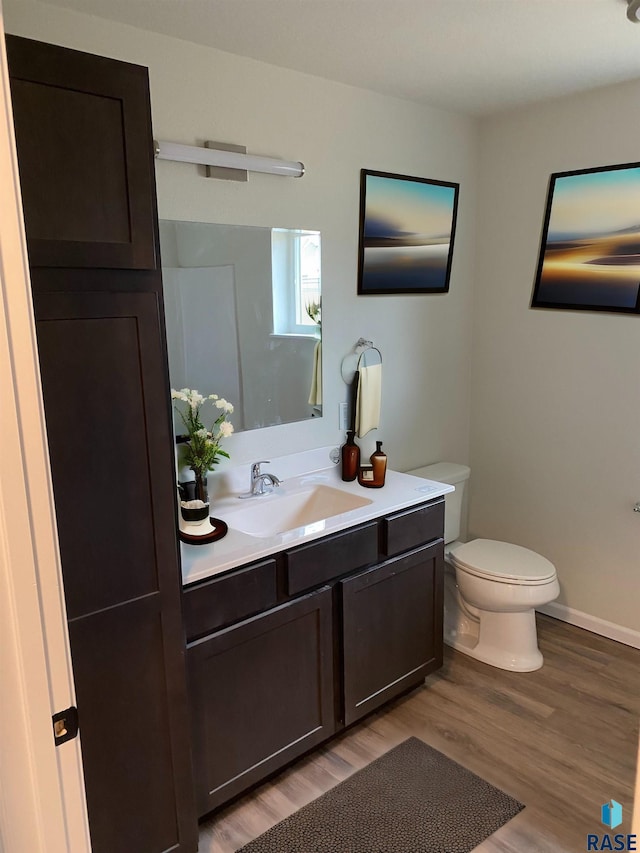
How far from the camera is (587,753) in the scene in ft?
7.78

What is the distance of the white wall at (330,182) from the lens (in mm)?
2172

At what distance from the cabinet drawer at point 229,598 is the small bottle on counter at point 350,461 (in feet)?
2.61

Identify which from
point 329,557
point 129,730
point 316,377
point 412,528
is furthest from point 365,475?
point 129,730

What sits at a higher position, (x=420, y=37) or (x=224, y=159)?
(x=420, y=37)

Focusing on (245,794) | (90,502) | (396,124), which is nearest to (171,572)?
(90,502)

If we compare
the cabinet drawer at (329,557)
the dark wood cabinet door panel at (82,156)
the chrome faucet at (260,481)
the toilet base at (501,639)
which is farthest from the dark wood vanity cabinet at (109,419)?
the toilet base at (501,639)

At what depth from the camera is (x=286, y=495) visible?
101 inches

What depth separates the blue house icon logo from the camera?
2.06 metres

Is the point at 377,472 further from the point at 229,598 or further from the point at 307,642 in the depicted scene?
the point at 229,598

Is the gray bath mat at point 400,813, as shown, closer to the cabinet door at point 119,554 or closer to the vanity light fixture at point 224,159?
the cabinet door at point 119,554

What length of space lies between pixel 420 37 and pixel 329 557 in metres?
1.76

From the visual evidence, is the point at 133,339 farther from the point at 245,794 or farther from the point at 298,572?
the point at 245,794

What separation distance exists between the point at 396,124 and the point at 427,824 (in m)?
2.70
